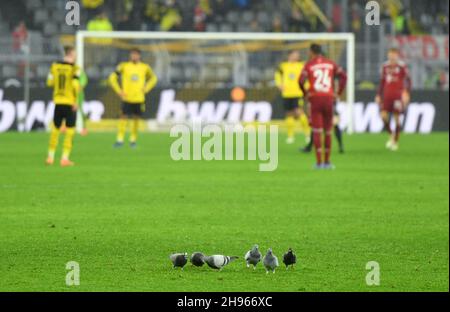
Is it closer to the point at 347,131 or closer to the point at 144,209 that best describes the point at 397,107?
the point at 347,131

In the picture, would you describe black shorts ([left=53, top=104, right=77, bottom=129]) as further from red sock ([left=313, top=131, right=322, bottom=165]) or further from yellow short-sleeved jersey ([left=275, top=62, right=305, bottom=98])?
yellow short-sleeved jersey ([left=275, top=62, right=305, bottom=98])

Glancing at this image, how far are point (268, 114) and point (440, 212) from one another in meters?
19.5

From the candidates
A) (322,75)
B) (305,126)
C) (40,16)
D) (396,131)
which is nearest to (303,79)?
(322,75)

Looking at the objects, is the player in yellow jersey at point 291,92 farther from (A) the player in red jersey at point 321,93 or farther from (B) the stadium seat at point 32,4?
(B) the stadium seat at point 32,4

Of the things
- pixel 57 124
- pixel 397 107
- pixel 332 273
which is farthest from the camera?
pixel 397 107

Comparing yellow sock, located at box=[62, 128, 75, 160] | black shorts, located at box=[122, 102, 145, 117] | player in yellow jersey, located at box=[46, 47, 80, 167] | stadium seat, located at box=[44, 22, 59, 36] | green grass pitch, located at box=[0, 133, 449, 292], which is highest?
stadium seat, located at box=[44, 22, 59, 36]

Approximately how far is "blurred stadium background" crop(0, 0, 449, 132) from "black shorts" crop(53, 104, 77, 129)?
11314mm

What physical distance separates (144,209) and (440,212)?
3331mm

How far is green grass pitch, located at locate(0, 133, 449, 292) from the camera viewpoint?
950 centimetres

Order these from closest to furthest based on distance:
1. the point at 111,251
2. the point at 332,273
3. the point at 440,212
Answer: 1. the point at 332,273
2. the point at 111,251
3. the point at 440,212

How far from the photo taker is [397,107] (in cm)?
2688

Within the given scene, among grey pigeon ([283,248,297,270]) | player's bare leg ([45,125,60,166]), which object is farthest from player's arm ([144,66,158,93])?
grey pigeon ([283,248,297,270])
